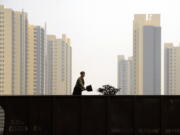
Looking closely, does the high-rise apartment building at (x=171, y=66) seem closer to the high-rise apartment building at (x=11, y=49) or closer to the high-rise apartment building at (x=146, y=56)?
the high-rise apartment building at (x=146, y=56)

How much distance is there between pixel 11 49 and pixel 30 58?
9640 mm

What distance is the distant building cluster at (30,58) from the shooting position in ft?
282

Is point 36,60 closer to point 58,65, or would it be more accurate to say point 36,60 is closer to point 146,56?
point 58,65

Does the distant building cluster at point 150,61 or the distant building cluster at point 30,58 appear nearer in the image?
the distant building cluster at point 30,58

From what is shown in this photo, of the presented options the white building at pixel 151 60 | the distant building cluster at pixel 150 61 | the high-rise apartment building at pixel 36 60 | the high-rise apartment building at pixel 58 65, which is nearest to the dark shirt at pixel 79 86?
the high-rise apartment building at pixel 36 60

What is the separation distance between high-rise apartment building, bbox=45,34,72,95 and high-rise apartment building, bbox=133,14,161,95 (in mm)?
27990

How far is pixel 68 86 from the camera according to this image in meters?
103

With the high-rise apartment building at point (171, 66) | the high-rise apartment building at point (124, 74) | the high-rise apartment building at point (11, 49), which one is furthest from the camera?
the high-rise apartment building at point (124, 74)
